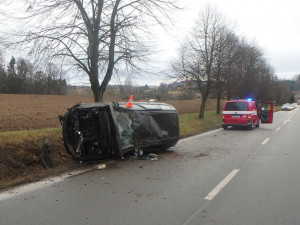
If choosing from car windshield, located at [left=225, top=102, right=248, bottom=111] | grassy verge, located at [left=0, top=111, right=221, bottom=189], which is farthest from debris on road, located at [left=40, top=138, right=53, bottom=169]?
car windshield, located at [left=225, top=102, right=248, bottom=111]

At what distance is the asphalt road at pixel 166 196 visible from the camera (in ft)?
13.4

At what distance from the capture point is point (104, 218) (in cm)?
406

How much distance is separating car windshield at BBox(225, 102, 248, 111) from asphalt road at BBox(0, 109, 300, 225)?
10.1 metres

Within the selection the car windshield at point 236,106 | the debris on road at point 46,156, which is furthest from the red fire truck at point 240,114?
the debris on road at point 46,156

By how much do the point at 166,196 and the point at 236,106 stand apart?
14128mm

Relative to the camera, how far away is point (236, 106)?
712 inches

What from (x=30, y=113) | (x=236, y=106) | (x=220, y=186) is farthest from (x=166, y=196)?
(x=30, y=113)

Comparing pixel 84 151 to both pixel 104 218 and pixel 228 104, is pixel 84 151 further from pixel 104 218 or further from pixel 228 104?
pixel 228 104

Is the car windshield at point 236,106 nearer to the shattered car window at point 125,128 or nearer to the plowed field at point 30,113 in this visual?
the plowed field at point 30,113

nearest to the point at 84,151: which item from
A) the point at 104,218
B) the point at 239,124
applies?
the point at 104,218

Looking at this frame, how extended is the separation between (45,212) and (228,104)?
51.3 feet

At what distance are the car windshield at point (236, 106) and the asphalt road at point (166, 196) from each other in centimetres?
1015

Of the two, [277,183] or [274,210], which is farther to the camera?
[277,183]

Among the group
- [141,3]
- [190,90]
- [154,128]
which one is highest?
[141,3]
